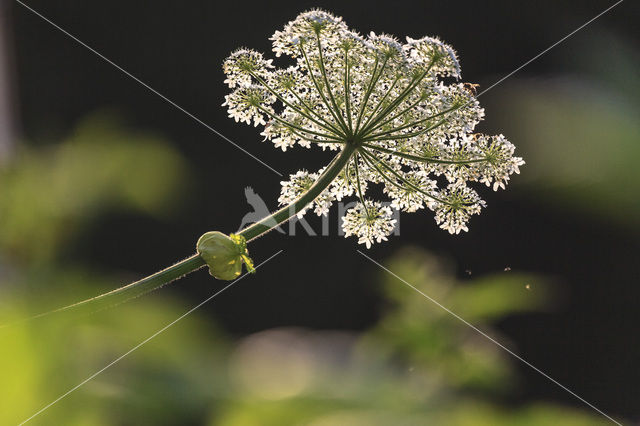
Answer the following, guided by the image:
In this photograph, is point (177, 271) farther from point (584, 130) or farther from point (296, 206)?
point (584, 130)

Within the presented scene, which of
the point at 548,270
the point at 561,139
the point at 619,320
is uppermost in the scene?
the point at 561,139

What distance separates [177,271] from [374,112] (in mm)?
352

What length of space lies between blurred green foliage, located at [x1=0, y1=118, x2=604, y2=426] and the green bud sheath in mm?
164

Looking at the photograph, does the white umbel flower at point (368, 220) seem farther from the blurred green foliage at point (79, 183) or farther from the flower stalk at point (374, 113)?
the blurred green foliage at point (79, 183)

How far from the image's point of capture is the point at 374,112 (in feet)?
2.18

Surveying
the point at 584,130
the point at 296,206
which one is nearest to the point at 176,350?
the point at 296,206

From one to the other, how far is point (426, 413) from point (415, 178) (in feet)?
1.12

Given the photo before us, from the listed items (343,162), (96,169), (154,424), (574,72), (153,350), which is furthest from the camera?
(574,72)

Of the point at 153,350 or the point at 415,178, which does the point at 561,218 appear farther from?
the point at 153,350

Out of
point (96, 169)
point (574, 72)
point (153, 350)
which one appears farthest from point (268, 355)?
point (574, 72)

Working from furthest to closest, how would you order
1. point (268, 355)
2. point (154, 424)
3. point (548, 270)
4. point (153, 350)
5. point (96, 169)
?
point (548, 270) < point (268, 355) < point (96, 169) < point (153, 350) < point (154, 424)

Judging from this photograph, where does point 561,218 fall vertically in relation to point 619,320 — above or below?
above

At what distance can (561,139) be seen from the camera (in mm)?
1924

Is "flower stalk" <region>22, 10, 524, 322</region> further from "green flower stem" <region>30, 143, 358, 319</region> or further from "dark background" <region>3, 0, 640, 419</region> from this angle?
"dark background" <region>3, 0, 640, 419</region>
